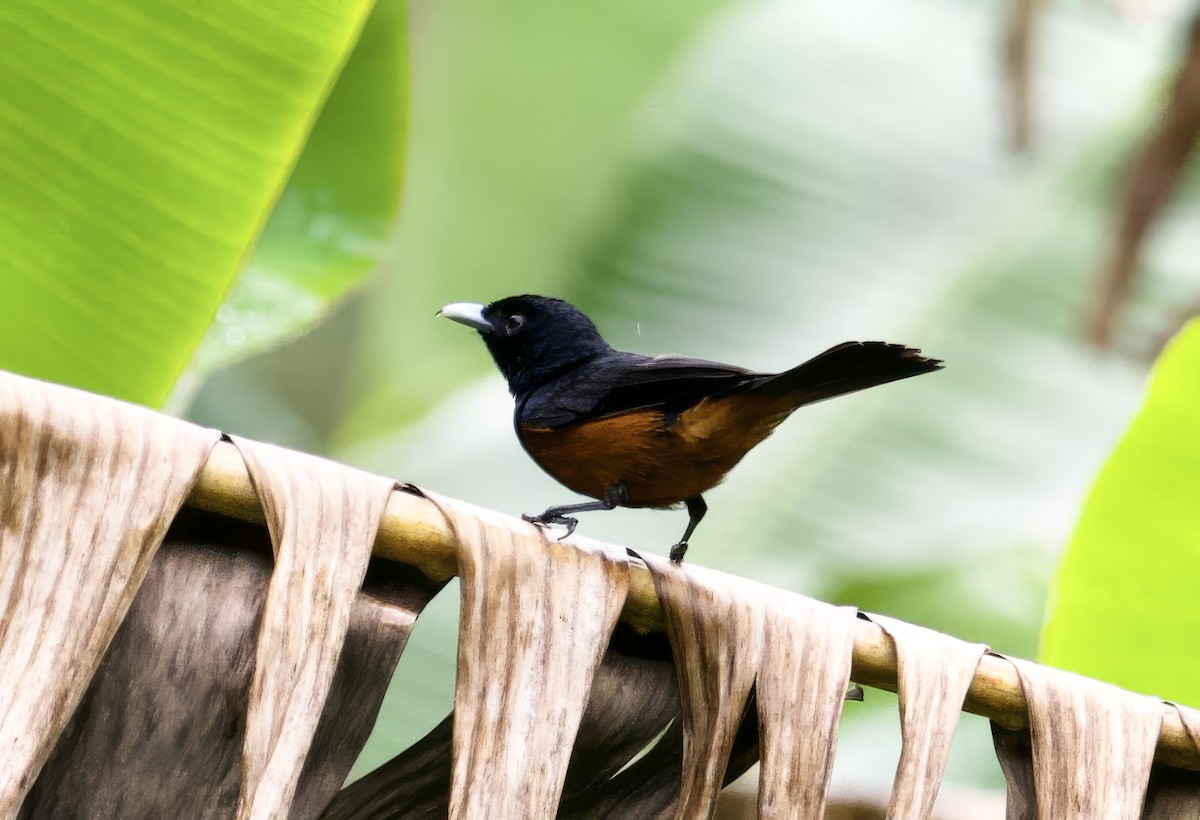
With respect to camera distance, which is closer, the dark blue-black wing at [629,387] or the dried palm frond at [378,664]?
the dried palm frond at [378,664]

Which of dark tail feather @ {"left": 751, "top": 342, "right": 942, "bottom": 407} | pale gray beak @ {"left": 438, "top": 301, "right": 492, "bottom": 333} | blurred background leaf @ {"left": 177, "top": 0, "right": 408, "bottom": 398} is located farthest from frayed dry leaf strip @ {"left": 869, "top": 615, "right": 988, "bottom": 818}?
blurred background leaf @ {"left": 177, "top": 0, "right": 408, "bottom": 398}

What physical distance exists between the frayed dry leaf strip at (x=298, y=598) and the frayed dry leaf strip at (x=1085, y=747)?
76cm

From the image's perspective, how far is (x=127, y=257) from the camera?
6.35 feet

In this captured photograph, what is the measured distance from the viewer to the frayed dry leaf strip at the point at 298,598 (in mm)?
1019

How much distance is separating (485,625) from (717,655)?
0.26 meters

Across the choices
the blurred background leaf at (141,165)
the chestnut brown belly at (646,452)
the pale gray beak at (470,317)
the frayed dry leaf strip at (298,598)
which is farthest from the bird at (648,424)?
the frayed dry leaf strip at (298,598)

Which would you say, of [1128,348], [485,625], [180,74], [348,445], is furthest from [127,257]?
[1128,348]

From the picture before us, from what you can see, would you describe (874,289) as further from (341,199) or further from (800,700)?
(800,700)

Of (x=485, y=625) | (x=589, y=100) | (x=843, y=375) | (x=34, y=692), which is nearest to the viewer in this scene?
(x=34, y=692)

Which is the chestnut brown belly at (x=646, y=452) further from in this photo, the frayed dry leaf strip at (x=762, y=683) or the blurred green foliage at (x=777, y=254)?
the frayed dry leaf strip at (x=762, y=683)

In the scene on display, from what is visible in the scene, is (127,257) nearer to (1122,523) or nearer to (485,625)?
(485,625)

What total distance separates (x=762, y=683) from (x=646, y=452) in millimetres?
790

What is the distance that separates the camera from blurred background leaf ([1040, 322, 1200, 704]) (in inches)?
75.4

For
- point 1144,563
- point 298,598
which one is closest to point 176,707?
point 298,598
